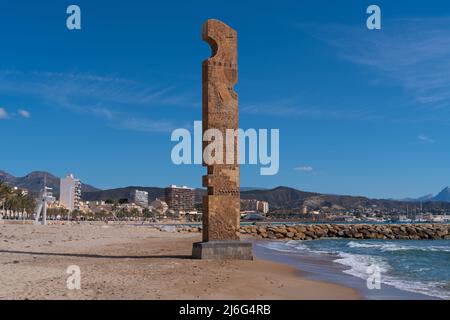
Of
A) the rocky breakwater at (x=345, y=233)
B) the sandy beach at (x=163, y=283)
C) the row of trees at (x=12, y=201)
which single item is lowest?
the rocky breakwater at (x=345, y=233)

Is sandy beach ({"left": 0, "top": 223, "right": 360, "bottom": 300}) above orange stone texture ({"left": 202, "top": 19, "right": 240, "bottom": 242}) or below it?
below

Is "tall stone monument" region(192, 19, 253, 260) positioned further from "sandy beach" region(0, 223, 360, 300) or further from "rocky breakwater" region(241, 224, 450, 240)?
"rocky breakwater" region(241, 224, 450, 240)

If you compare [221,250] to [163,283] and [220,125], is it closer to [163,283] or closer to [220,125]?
[220,125]

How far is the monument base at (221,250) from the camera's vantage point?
14.6 m

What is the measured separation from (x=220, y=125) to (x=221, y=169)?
138 centimetres

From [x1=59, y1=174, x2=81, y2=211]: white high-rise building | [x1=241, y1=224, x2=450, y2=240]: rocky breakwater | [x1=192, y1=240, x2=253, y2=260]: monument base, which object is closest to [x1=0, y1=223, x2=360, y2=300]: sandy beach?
[x1=192, y1=240, x2=253, y2=260]: monument base

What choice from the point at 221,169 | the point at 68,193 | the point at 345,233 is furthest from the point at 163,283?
the point at 68,193

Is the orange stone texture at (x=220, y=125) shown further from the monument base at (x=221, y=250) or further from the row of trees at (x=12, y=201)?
the row of trees at (x=12, y=201)

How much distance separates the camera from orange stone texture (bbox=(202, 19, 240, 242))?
14.8m

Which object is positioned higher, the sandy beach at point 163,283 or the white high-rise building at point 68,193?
the white high-rise building at point 68,193

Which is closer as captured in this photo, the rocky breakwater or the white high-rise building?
the rocky breakwater

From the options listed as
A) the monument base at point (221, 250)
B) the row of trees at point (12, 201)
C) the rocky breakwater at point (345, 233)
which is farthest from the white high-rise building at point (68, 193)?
the monument base at point (221, 250)

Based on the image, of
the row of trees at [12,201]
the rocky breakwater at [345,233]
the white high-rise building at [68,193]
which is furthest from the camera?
the white high-rise building at [68,193]

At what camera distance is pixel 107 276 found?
1021 cm
